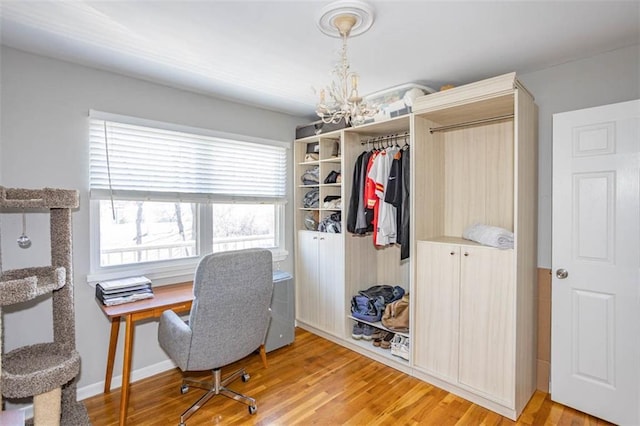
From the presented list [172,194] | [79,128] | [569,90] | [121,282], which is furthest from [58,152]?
[569,90]

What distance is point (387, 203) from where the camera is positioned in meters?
2.77

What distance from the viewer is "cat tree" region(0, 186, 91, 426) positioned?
154 centimetres

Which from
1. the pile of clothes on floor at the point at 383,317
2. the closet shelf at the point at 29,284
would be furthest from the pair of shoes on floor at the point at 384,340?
the closet shelf at the point at 29,284

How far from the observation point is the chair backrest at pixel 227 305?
73.2 inches

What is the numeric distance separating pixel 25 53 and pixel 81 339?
1.98 metres

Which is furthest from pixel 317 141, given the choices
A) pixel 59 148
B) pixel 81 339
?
pixel 81 339

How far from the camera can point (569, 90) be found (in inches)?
90.1

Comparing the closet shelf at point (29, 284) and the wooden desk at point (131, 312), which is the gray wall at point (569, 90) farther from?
the closet shelf at point (29, 284)

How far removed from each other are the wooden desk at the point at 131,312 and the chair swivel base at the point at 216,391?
0.38 meters

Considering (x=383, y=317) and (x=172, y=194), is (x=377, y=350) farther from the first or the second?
(x=172, y=194)

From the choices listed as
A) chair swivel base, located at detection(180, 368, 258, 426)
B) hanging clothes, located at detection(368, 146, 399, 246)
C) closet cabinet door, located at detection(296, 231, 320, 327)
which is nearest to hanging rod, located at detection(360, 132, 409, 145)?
hanging clothes, located at detection(368, 146, 399, 246)

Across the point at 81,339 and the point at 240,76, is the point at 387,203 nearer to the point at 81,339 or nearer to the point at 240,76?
the point at 240,76

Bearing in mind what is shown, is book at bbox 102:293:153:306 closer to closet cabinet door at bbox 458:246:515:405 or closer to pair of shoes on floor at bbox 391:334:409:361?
pair of shoes on floor at bbox 391:334:409:361

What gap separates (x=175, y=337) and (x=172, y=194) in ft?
4.10
